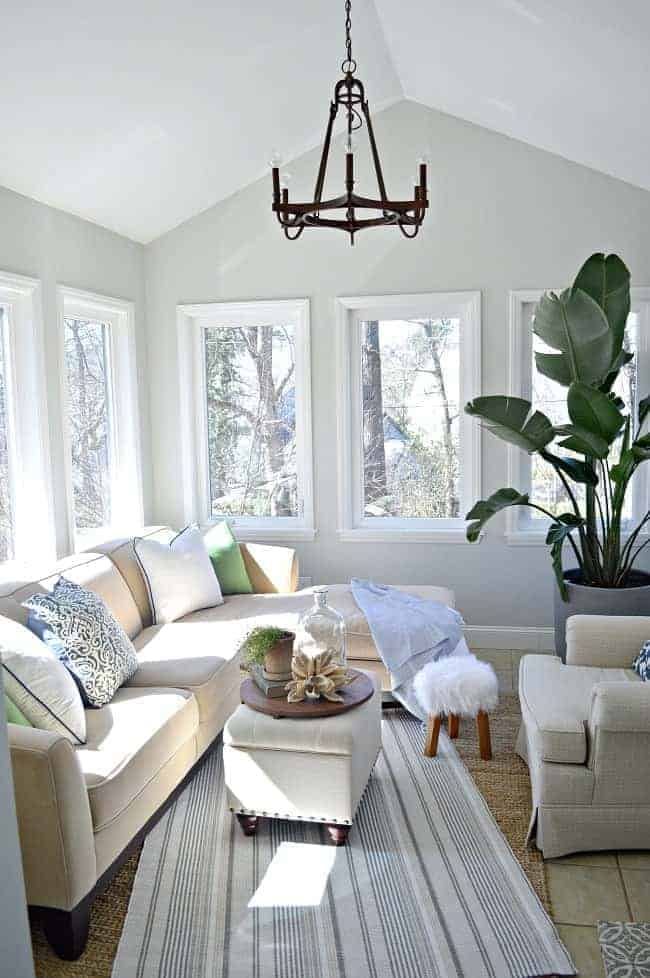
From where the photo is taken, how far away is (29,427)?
4.27 metres

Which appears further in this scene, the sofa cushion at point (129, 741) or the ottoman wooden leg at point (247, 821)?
the ottoman wooden leg at point (247, 821)

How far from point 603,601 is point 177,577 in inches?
85.5

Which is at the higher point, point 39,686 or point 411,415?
point 411,415

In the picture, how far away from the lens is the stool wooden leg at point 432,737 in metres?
3.68

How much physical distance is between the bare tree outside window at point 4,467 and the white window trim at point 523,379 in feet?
9.34

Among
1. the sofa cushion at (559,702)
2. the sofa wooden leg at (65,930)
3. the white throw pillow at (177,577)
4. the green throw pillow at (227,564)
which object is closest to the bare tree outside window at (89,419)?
the white throw pillow at (177,577)

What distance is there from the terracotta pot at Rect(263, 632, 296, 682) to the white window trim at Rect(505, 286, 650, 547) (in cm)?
228

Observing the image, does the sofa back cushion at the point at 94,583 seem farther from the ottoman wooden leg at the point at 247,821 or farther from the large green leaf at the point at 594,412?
the large green leaf at the point at 594,412

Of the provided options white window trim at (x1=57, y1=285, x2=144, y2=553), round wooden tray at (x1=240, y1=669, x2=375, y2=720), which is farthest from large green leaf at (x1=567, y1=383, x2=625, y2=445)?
white window trim at (x1=57, y1=285, x2=144, y2=553)

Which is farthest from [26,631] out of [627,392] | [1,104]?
[627,392]

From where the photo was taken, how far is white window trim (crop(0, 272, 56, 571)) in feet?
13.7

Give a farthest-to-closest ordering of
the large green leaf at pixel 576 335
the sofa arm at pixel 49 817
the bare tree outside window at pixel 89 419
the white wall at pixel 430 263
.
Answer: the white wall at pixel 430 263 < the bare tree outside window at pixel 89 419 < the large green leaf at pixel 576 335 < the sofa arm at pixel 49 817

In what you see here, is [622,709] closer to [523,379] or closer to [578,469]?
[578,469]

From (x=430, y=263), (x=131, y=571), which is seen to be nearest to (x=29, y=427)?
(x=131, y=571)
